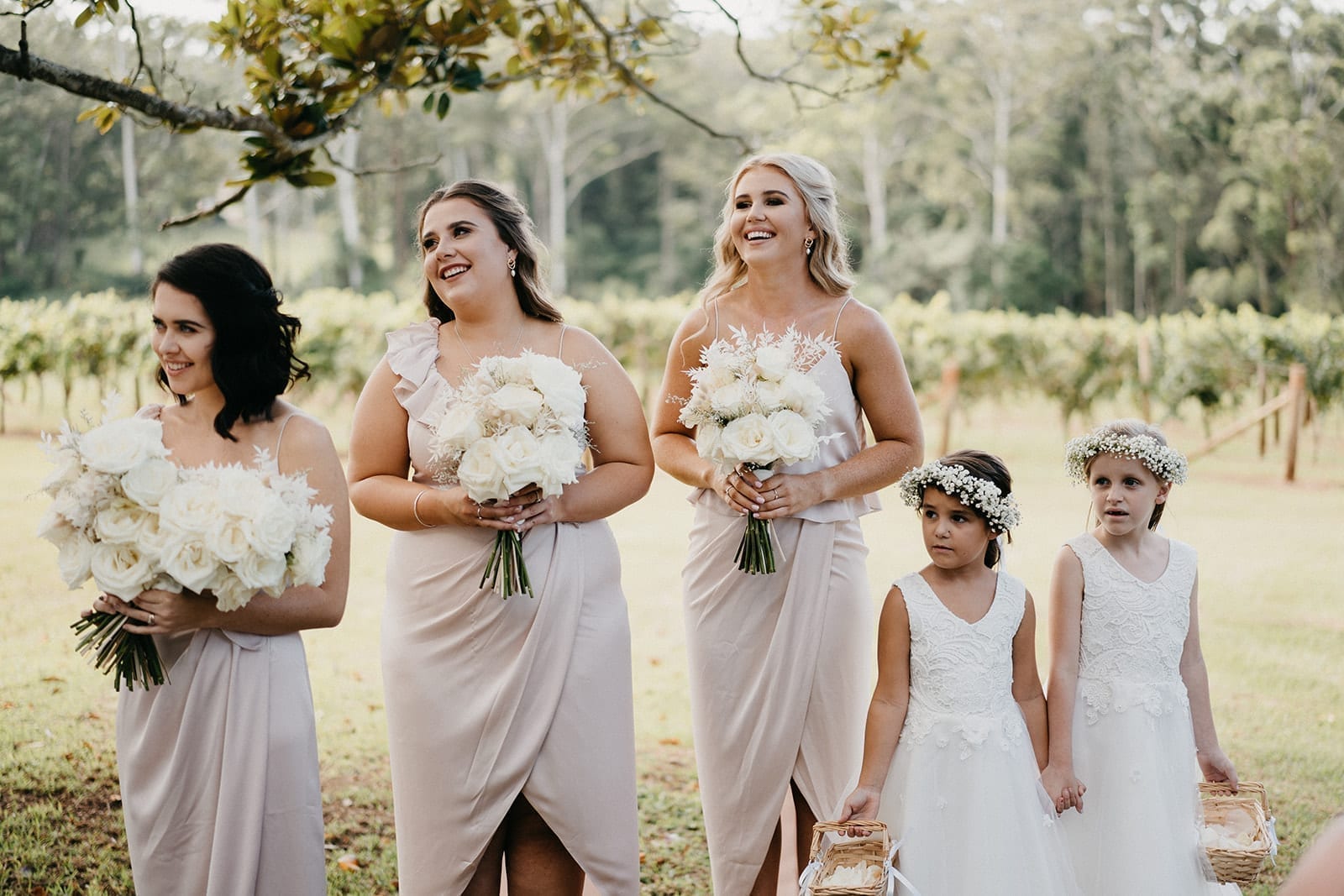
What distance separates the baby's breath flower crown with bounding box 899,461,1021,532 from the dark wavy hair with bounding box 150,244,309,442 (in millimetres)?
1813

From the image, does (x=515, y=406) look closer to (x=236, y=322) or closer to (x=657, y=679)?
(x=236, y=322)

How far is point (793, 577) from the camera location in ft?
12.8

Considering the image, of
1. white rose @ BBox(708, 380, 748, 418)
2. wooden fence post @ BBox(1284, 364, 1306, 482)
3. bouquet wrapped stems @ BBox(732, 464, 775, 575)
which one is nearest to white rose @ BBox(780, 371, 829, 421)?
white rose @ BBox(708, 380, 748, 418)

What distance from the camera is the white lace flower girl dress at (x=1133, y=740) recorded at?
3900 mm

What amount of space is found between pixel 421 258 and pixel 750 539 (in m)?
1.34

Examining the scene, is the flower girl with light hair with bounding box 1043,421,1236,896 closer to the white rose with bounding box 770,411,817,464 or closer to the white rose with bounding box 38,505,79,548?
the white rose with bounding box 770,411,817,464

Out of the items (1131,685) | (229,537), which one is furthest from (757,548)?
(229,537)

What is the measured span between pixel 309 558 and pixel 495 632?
→ 2.59 feet

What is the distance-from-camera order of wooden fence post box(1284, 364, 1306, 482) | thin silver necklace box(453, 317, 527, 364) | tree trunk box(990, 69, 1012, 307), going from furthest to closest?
1. tree trunk box(990, 69, 1012, 307)
2. wooden fence post box(1284, 364, 1306, 482)
3. thin silver necklace box(453, 317, 527, 364)

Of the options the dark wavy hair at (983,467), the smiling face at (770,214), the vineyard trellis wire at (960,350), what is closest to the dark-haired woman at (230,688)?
the smiling face at (770,214)

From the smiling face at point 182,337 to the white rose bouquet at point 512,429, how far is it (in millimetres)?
643

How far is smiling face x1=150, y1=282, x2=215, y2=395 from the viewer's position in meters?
3.16

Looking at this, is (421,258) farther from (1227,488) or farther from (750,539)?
(1227,488)

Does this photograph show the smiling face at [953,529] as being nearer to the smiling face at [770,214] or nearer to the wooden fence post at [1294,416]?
the smiling face at [770,214]
